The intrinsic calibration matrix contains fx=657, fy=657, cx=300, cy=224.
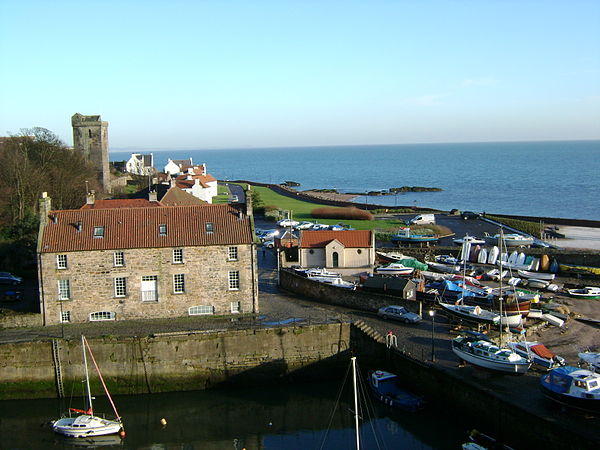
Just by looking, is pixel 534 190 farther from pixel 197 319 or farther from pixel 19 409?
pixel 19 409

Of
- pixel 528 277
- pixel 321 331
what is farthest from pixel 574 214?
pixel 321 331

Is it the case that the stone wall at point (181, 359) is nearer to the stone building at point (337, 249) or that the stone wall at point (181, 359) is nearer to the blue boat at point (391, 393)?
the blue boat at point (391, 393)

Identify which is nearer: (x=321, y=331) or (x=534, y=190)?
(x=321, y=331)

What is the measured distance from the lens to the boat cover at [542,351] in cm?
3028

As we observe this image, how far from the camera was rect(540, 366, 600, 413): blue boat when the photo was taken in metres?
24.2

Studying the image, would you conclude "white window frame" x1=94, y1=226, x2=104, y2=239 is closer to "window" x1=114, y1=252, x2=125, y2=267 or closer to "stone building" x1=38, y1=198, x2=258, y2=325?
"stone building" x1=38, y1=198, x2=258, y2=325

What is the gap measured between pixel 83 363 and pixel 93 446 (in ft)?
17.0

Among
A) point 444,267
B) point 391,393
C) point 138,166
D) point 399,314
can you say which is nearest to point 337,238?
point 444,267

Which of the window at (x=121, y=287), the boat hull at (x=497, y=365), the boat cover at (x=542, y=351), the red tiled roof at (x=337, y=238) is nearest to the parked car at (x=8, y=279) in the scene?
the window at (x=121, y=287)

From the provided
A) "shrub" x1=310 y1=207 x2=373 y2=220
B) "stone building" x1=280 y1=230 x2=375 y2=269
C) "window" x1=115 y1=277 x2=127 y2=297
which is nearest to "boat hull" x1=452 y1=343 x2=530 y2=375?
"window" x1=115 y1=277 x2=127 y2=297

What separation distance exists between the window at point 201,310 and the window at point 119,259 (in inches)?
172

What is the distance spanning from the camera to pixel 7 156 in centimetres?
6175

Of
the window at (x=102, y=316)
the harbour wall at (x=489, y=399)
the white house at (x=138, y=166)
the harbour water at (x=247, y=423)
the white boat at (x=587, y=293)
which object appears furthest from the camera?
the white house at (x=138, y=166)

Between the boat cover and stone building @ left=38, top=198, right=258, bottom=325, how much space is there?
14487 millimetres
